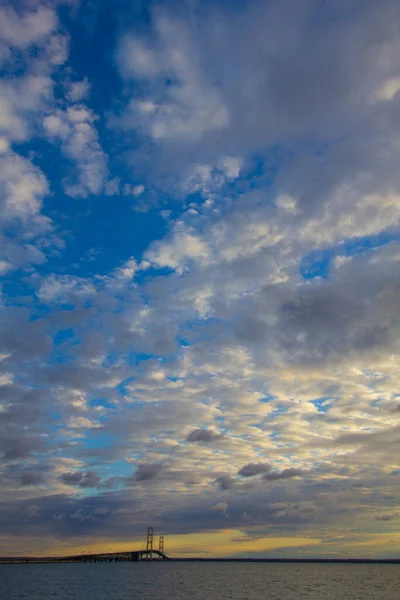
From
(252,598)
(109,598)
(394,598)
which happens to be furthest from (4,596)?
(394,598)

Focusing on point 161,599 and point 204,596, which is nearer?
point 161,599

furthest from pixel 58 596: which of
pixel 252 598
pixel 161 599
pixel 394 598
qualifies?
pixel 394 598

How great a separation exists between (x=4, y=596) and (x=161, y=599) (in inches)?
1685

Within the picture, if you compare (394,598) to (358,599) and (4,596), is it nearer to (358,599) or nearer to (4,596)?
(358,599)

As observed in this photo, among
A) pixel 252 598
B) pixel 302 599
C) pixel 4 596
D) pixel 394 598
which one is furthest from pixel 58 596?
pixel 394 598

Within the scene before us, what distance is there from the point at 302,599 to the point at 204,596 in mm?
24632

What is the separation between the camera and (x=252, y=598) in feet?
404

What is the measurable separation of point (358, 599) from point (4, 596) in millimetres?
89638

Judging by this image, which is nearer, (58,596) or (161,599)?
(161,599)

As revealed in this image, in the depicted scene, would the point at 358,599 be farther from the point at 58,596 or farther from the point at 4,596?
the point at 4,596

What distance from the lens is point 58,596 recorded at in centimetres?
12850

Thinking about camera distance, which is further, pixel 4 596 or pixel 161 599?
pixel 4 596

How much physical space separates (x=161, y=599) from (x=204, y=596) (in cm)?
1461

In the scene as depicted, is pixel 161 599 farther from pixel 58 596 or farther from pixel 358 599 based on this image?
pixel 358 599
